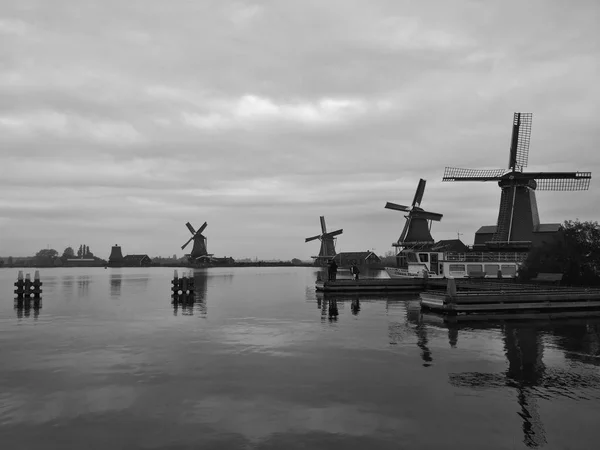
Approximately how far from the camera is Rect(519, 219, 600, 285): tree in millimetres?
40875

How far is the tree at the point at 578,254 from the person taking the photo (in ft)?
134

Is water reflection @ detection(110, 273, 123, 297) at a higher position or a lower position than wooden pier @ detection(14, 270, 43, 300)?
lower

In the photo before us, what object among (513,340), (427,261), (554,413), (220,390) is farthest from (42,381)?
(427,261)

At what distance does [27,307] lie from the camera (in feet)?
116

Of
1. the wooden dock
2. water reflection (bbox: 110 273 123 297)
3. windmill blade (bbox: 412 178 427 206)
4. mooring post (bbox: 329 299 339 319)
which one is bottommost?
water reflection (bbox: 110 273 123 297)

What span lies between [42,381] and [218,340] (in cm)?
812

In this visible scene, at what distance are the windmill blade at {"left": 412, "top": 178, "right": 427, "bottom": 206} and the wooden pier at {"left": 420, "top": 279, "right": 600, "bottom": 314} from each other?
57007 millimetres

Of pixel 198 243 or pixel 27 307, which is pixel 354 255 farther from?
pixel 27 307

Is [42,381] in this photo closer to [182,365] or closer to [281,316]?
[182,365]

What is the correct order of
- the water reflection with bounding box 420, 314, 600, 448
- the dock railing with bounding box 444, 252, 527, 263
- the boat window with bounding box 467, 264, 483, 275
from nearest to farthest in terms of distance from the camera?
1. the water reflection with bounding box 420, 314, 600, 448
2. the boat window with bounding box 467, 264, 483, 275
3. the dock railing with bounding box 444, 252, 527, 263

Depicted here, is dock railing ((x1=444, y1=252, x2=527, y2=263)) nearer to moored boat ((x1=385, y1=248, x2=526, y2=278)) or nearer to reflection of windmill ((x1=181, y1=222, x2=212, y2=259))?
moored boat ((x1=385, y1=248, x2=526, y2=278))

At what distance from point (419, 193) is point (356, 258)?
259ft

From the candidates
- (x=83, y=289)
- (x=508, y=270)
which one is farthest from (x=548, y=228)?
(x=83, y=289)

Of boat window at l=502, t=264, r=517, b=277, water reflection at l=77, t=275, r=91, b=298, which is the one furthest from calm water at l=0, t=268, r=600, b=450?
boat window at l=502, t=264, r=517, b=277
